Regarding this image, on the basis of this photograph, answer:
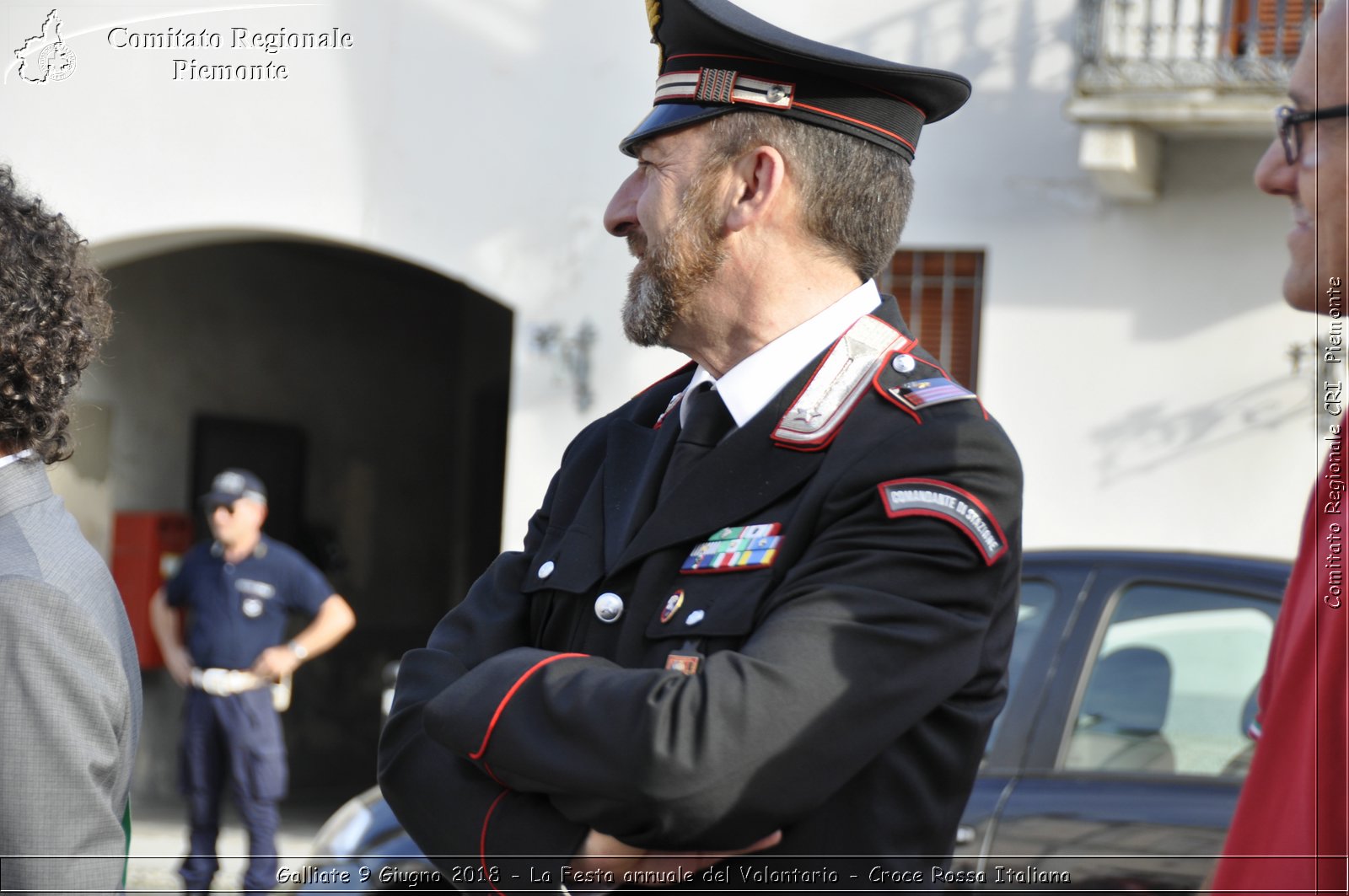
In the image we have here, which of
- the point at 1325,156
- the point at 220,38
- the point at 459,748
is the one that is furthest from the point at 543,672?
the point at 220,38

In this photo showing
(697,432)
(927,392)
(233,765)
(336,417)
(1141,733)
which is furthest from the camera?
(336,417)

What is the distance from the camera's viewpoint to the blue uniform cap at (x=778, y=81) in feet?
6.38

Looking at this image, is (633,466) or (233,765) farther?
(233,765)

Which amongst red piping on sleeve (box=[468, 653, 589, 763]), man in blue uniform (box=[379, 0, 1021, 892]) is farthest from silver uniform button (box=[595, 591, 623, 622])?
red piping on sleeve (box=[468, 653, 589, 763])

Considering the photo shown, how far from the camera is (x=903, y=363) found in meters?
1.89

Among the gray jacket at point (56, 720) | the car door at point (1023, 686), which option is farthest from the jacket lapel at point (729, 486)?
the car door at point (1023, 686)

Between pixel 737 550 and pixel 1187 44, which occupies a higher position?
pixel 1187 44

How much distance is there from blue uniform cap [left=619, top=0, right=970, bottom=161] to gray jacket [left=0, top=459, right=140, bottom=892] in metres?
1.00

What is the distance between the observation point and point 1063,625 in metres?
3.88

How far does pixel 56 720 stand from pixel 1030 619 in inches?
106

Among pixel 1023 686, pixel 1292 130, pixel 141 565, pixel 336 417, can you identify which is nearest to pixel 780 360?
pixel 1292 130

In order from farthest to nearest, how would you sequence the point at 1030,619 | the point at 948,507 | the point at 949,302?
the point at 949,302 → the point at 1030,619 → the point at 948,507

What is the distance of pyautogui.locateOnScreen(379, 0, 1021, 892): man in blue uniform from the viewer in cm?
161

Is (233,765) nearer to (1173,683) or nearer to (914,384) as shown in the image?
(1173,683)
